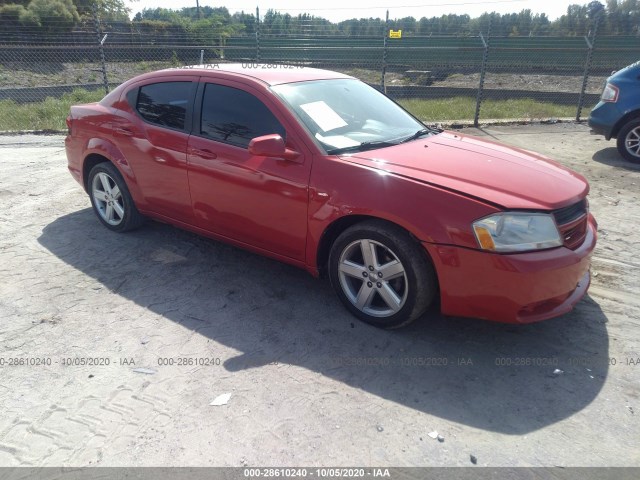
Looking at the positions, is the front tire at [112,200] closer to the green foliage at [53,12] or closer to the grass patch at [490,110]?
the grass patch at [490,110]

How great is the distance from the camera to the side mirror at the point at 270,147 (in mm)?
3527

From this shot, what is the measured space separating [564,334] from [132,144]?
3.88 meters

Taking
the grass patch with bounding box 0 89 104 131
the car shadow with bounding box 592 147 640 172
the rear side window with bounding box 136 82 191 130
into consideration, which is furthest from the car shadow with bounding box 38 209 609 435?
the grass patch with bounding box 0 89 104 131

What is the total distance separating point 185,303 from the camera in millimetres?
3924

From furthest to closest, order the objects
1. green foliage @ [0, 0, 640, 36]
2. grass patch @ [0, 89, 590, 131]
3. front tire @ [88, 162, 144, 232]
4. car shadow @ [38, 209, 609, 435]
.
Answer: green foliage @ [0, 0, 640, 36]
grass patch @ [0, 89, 590, 131]
front tire @ [88, 162, 144, 232]
car shadow @ [38, 209, 609, 435]

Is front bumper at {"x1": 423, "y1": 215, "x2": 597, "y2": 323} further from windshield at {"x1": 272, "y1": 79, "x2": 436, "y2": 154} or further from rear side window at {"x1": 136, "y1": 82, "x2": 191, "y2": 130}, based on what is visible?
rear side window at {"x1": 136, "y1": 82, "x2": 191, "y2": 130}

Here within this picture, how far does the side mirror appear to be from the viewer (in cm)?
353

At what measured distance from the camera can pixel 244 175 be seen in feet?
12.7

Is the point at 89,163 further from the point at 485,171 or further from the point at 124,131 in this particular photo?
the point at 485,171

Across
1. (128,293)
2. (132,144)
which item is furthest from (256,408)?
(132,144)

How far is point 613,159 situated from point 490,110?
16.5ft

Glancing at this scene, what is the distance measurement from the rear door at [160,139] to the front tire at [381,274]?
158cm

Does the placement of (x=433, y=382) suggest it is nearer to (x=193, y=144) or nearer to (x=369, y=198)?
(x=369, y=198)

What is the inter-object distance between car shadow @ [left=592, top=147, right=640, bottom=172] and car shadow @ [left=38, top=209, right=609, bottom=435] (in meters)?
4.86
